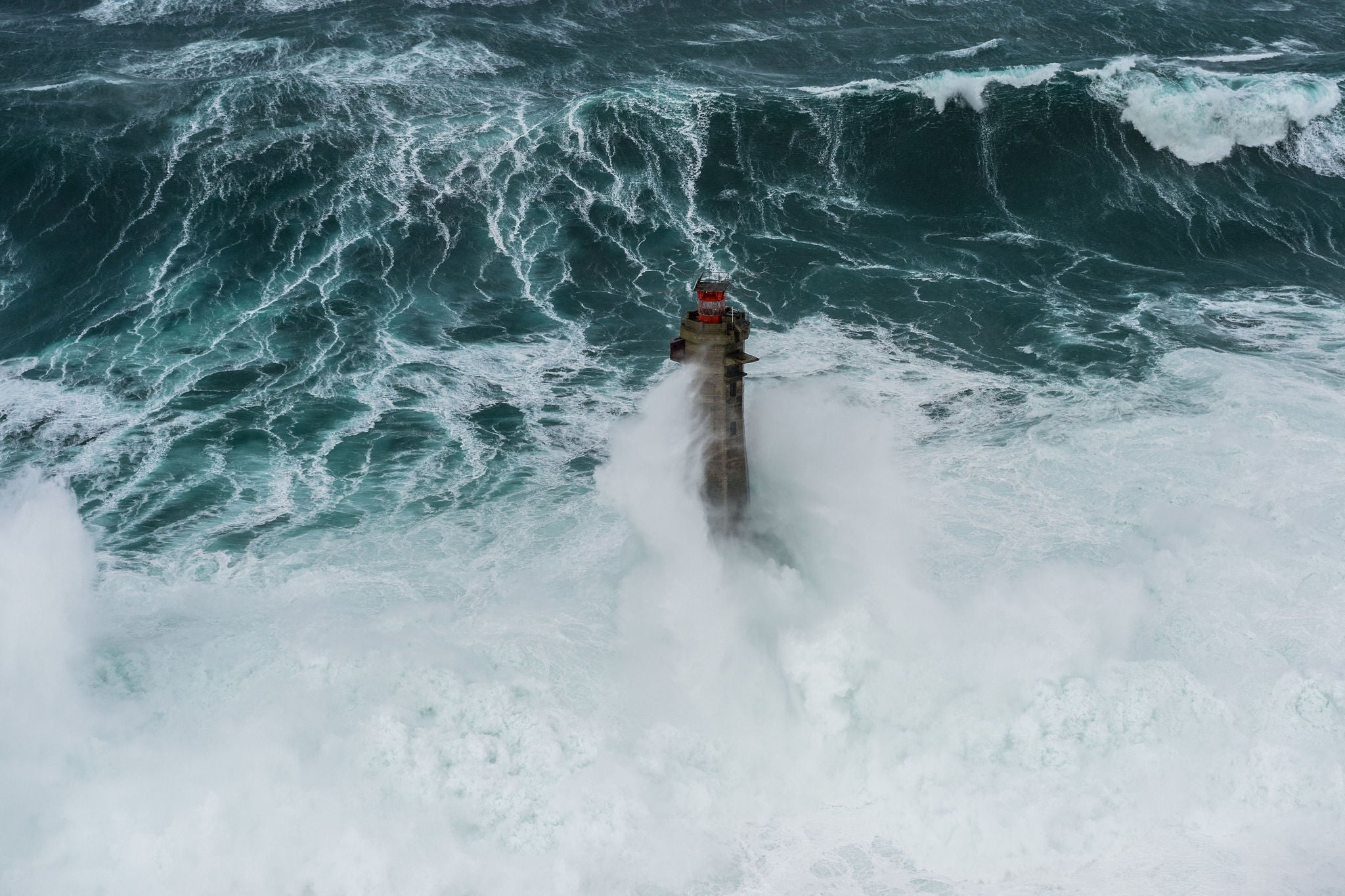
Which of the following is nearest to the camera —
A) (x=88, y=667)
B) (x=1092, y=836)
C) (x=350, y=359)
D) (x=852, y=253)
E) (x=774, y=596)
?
(x=1092, y=836)

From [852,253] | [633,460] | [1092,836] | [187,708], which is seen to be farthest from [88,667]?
A: [852,253]

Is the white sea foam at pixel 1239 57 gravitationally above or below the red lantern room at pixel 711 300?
above

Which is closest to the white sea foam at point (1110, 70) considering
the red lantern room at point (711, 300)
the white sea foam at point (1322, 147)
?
the white sea foam at point (1322, 147)

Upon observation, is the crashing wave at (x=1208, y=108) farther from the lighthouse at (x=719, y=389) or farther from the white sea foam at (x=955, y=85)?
the lighthouse at (x=719, y=389)

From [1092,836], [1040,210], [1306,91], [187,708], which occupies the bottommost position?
[1092,836]

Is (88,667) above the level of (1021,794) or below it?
above

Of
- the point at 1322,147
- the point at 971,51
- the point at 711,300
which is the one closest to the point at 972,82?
the point at 971,51

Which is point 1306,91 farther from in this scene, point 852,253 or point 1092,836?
point 1092,836

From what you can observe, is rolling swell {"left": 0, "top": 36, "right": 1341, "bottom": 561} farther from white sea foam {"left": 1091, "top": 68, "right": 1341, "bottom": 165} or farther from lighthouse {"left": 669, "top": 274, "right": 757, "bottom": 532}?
lighthouse {"left": 669, "top": 274, "right": 757, "bottom": 532}

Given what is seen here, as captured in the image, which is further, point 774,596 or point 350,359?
point 350,359
